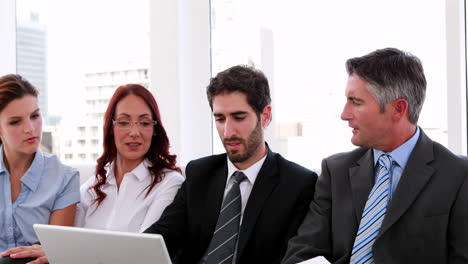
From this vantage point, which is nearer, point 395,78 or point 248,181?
point 395,78

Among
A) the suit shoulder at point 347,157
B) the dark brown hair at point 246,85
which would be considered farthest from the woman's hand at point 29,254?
the suit shoulder at point 347,157

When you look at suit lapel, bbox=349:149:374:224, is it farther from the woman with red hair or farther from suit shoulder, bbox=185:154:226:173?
the woman with red hair

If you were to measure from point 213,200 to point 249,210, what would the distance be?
0.63ft

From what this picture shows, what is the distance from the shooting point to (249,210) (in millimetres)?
2027

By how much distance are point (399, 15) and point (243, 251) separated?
1567mm

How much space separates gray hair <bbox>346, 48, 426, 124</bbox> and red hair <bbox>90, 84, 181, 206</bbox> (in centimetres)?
108

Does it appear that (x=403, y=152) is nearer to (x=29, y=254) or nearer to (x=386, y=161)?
(x=386, y=161)

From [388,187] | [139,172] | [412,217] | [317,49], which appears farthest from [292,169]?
[317,49]

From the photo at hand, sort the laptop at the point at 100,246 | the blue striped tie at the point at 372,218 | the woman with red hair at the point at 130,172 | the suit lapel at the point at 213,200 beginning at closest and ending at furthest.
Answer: the laptop at the point at 100,246
the blue striped tie at the point at 372,218
the suit lapel at the point at 213,200
the woman with red hair at the point at 130,172

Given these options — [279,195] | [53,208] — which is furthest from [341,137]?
[53,208]

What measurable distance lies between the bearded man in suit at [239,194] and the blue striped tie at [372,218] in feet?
0.92

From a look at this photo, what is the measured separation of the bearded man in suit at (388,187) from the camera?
1.71 m

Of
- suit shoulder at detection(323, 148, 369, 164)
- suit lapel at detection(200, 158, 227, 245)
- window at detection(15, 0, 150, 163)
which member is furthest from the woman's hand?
window at detection(15, 0, 150, 163)

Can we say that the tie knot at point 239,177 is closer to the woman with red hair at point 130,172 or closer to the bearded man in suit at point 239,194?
the bearded man in suit at point 239,194
